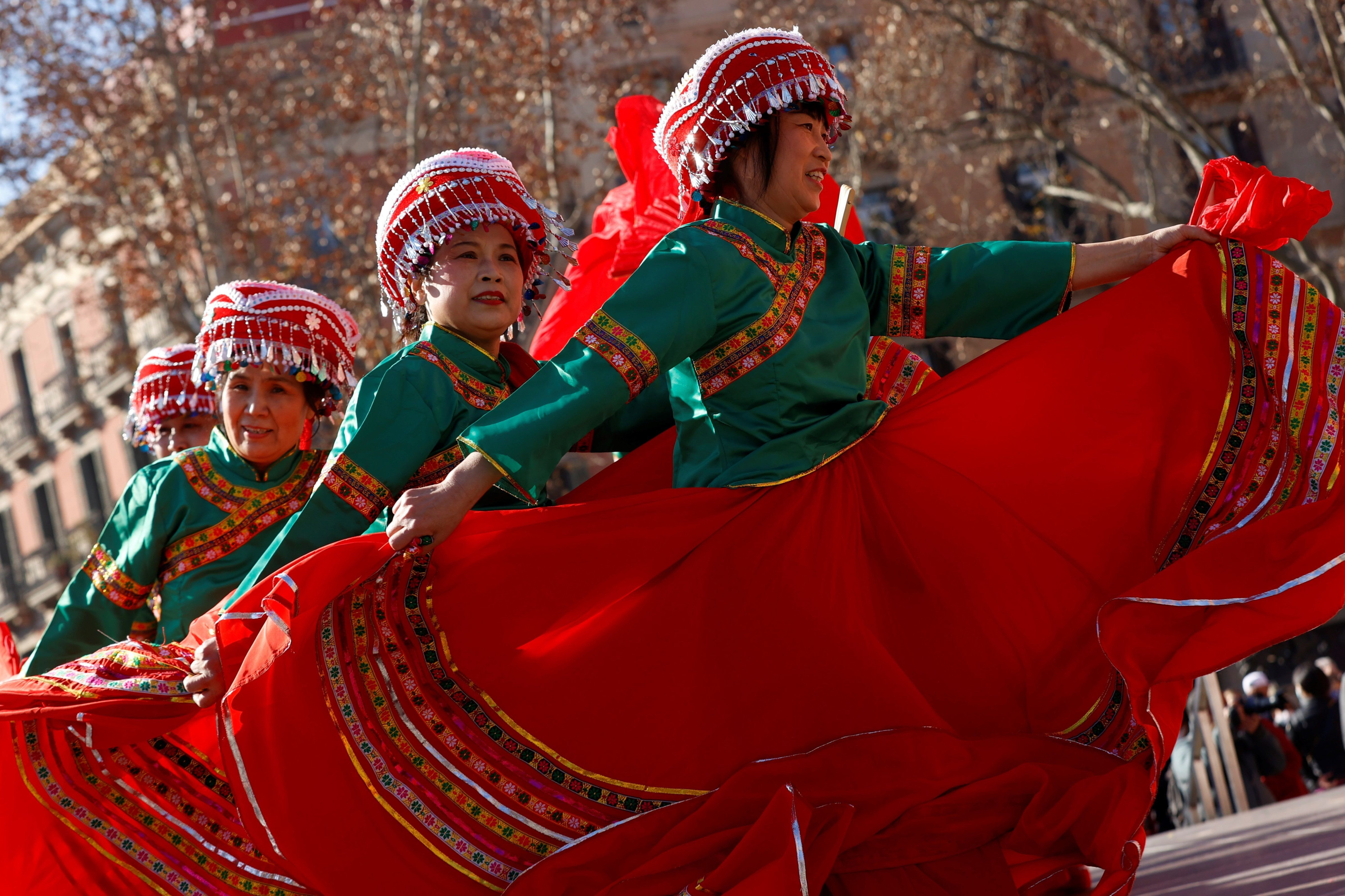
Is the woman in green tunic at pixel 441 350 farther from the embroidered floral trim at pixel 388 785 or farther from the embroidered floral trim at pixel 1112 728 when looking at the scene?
the embroidered floral trim at pixel 1112 728

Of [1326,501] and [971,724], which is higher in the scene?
[1326,501]

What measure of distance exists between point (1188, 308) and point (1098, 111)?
1664 centimetres

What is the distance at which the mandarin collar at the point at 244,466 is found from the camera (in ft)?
13.6

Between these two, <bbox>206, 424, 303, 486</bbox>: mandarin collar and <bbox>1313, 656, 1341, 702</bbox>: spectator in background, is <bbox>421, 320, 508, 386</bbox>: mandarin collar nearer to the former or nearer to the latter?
<bbox>206, 424, 303, 486</bbox>: mandarin collar

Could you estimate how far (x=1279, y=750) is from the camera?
8719 millimetres

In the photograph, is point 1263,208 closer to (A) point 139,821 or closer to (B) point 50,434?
(A) point 139,821

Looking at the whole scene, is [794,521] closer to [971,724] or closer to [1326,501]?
[971,724]

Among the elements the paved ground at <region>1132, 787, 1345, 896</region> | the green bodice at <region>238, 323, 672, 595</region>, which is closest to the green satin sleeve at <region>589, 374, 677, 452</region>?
the green bodice at <region>238, 323, 672, 595</region>

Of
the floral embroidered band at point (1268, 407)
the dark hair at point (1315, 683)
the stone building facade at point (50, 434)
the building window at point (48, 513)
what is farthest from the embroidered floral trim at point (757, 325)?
the building window at point (48, 513)

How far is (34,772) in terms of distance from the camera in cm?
300

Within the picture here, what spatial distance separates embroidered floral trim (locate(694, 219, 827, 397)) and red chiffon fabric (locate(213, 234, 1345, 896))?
25cm

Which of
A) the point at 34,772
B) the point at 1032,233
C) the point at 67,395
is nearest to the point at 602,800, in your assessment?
the point at 34,772

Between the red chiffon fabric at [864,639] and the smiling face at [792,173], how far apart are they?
49 cm

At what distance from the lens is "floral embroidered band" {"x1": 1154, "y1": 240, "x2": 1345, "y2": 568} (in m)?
2.81
